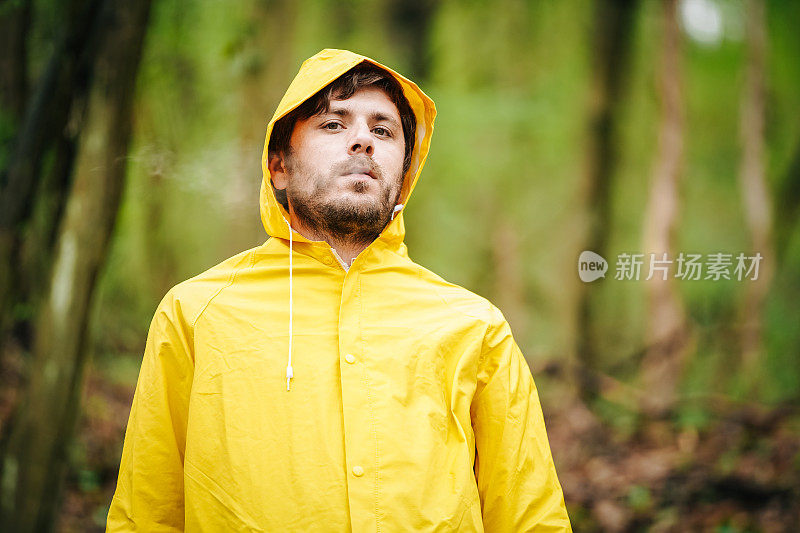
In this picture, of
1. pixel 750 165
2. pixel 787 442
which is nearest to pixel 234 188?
pixel 787 442

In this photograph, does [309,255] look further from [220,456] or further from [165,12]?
[165,12]

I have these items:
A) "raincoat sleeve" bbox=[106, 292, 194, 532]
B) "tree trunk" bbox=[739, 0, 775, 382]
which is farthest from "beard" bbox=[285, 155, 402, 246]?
"tree trunk" bbox=[739, 0, 775, 382]

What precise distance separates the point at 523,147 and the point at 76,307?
4.85 m

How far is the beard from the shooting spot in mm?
1679

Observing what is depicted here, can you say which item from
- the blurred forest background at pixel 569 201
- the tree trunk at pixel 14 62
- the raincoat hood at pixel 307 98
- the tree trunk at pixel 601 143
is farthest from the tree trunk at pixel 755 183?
the tree trunk at pixel 14 62

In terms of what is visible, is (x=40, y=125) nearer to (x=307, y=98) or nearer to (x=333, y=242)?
(x=307, y=98)

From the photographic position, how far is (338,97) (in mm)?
1765

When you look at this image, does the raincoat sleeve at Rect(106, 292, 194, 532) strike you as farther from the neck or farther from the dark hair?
the dark hair

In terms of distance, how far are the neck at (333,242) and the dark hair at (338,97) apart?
0.36 feet

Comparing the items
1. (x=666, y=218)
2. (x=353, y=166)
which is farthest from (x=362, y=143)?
(x=666, y=218)

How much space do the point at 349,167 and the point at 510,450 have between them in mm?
838

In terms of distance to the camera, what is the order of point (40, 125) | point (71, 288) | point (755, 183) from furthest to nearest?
point (755, 183)
point (40, 125)
point (71, 288)

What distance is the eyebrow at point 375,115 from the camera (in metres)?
1.74

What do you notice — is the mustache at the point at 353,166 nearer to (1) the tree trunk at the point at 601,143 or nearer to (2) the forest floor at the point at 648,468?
(2) the forest floor at the point at 648,468
